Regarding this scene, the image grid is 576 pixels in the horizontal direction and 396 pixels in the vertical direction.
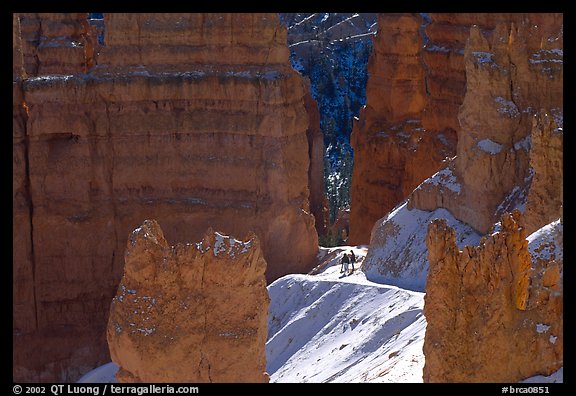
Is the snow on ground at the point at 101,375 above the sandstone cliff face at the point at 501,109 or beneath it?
beneath

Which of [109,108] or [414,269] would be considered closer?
[414,269]

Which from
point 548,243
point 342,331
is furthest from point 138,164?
point 548,243


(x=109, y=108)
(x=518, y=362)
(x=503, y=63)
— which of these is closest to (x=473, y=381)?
(x=518, y=362)

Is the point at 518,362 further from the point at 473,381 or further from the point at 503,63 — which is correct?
the point at 503,63

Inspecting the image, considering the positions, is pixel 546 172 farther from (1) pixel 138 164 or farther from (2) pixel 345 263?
(1) pixel 138 164

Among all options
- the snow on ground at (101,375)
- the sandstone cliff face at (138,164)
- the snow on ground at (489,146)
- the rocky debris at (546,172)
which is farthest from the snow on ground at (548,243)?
the sandstone cliff face at (138,164)

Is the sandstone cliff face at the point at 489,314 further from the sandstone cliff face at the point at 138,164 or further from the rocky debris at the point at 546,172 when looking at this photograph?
the sandstone cliff face at the point at 138,164

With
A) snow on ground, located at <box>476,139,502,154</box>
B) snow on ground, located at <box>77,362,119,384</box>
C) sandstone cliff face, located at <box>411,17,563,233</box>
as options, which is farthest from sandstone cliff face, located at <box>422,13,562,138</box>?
snow on ground, located at <box>77,362,119,384</box>
